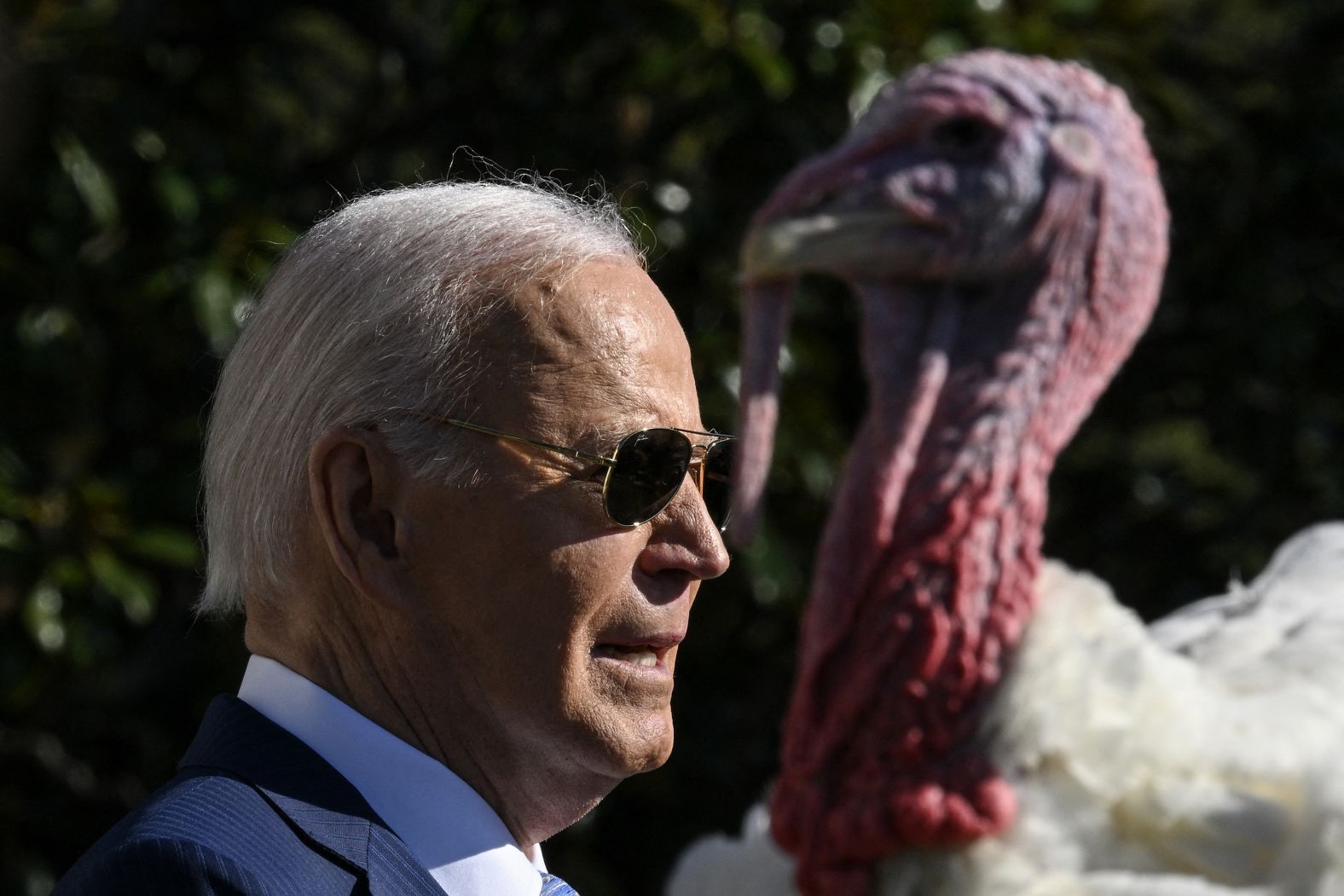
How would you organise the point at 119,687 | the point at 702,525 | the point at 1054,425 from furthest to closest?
the point at 119,687 < the point at 1054,425 < the point at 702,525

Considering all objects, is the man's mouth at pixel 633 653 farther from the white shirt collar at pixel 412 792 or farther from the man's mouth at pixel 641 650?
the white shirt collar at pixel 412 792

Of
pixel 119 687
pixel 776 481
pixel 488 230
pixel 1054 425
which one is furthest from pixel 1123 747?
pixel 119 687

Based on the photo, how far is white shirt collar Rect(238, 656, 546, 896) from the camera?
4.16 feet

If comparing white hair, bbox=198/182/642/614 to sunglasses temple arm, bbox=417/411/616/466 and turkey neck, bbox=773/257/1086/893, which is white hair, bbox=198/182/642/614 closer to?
sunglasses temple arm, bbox=417/411/616/466

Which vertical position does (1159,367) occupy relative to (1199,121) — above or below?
below

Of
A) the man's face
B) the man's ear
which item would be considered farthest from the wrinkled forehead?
the man's ear

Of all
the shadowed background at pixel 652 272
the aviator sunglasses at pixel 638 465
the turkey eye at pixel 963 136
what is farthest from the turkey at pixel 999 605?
the aviator sunglasses at pixel 638 465

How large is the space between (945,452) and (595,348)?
1.25 meters

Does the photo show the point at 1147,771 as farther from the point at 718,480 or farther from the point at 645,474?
the point at 645,474

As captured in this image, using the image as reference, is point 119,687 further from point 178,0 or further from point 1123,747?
point 1123,747

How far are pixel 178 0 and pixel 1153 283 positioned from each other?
7.67ft

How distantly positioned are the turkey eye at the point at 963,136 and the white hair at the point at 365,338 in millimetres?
1356

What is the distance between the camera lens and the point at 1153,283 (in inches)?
106

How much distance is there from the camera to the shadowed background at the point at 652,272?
324 cm
